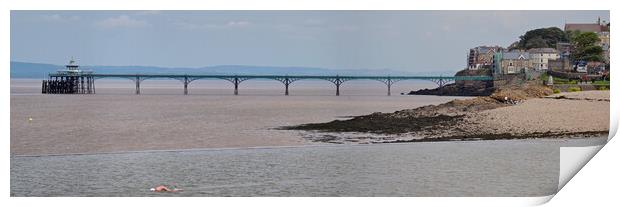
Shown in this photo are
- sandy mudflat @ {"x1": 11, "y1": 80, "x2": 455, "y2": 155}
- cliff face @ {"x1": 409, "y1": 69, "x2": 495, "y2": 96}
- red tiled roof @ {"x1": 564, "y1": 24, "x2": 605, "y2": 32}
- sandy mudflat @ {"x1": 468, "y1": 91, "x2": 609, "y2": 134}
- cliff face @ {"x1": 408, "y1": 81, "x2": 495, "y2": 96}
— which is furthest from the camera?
cliff face @ {"x1": 409, "y1": 69, "x2": 495, "y2": 96}

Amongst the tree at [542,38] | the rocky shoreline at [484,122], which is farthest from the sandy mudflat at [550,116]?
the tree at [542,38]

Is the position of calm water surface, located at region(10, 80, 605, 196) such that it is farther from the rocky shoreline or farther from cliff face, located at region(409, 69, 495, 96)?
cliff face, located at region(409, 69, 495, 96)

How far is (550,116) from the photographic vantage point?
1196cm

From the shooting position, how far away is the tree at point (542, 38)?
67.7 ft

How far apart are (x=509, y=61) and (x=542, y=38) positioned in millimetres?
→ 1179

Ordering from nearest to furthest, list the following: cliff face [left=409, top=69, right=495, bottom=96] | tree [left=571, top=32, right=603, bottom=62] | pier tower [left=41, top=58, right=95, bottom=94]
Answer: tree [left=571, top=32, right=603, bottom=62]
cliff face [left=409, top=69, right=495, bottom=96]
pier tower [left=41, top=58, right=95, bottom=94]

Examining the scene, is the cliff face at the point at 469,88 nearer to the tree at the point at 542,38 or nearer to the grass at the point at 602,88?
the tree at the point at 542,38

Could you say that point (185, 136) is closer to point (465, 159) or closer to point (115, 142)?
point (115, 142)

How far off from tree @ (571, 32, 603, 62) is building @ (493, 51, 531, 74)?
1.03 meters

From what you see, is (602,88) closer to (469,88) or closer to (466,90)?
(469,88)

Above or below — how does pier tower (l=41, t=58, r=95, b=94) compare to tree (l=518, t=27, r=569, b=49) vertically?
below

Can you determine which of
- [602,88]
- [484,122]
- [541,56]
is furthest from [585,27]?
[484,122]

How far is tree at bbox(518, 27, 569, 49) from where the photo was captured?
20.6 metres

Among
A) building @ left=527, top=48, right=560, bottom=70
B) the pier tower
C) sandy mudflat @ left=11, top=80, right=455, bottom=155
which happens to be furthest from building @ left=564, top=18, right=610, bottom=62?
the pier tower
